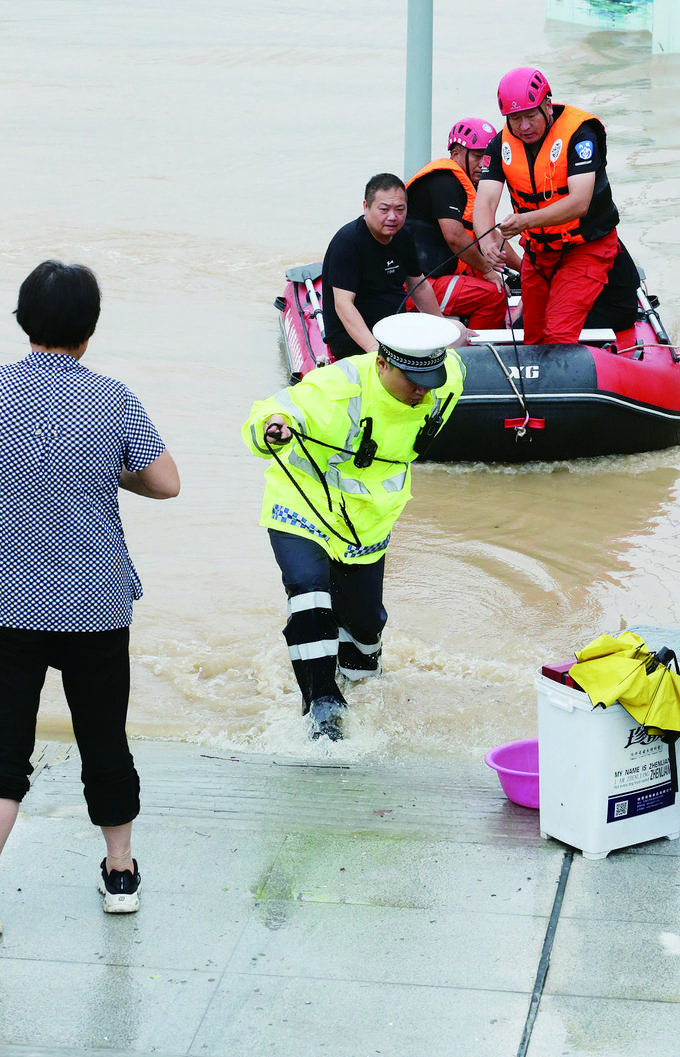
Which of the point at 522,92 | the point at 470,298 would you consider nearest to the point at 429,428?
the point at 522,92

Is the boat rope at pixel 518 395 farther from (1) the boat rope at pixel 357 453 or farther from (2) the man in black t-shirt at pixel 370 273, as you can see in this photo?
(1) the boat rope at pixel 357 453

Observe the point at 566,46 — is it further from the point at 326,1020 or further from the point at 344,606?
the point at 326,1020

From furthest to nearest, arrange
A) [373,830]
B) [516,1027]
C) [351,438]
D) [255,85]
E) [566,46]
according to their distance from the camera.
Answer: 1. [566,46]
2. [255,85]
3. [351,438]
4. [373,830]
5. [516,1027]

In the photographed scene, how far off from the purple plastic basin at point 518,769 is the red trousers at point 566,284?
14.1 feet

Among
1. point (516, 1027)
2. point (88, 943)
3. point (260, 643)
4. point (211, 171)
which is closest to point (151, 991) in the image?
point (88, 943)

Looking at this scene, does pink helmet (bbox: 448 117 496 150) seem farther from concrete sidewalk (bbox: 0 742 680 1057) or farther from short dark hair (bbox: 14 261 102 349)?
short dark hair (bbox: 14 261 102 349)

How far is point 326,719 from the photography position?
15.1ft

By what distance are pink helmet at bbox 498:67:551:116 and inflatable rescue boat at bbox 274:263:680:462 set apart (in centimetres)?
131

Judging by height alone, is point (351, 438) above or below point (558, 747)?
above

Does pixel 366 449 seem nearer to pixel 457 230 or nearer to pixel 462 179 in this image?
pixel 457 230

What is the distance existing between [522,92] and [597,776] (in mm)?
4679

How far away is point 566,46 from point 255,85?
25.9ft

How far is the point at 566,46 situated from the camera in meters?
29.6

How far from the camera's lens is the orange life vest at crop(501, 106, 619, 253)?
739 centimetres
